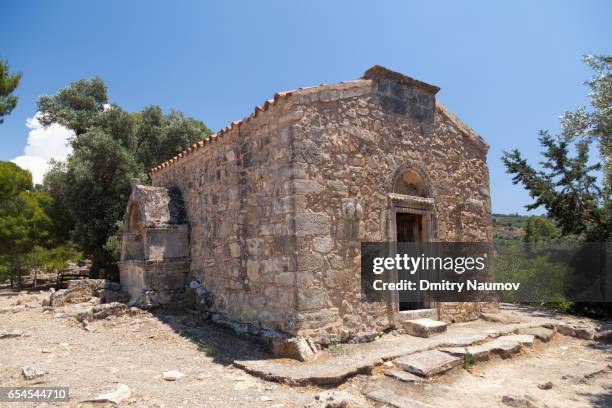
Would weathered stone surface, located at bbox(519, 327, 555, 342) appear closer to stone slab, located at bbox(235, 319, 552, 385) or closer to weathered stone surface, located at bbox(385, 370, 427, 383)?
stone slab, located at bbox(235, 319, 552, 385)

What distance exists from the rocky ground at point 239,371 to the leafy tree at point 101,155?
7704mm

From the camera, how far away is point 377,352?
536 centimetres

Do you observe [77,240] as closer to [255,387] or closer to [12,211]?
[12,211]

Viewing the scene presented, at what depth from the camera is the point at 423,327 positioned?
617 cm

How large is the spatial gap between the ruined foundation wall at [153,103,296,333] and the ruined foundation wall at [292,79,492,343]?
255 millimetres

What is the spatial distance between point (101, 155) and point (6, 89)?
5.88 meters

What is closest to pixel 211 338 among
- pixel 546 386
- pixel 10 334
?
pixel 10 334

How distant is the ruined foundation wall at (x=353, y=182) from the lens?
18.3ft

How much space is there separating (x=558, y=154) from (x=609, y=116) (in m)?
5.63

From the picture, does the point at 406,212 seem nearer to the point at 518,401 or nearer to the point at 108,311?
the point at 518,401

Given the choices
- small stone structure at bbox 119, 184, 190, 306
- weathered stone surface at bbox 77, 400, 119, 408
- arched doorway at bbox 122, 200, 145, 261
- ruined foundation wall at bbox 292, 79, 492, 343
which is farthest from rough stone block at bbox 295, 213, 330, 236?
arched doorway at bbox 122, 200, 145, 261

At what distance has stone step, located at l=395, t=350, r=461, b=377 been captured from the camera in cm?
478

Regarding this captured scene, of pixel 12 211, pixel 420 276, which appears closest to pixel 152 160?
pixel 12 211

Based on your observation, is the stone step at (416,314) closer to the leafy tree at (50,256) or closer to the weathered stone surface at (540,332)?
the weathered stone surface at (540,332)
